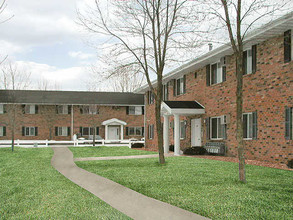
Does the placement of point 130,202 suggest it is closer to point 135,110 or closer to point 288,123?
point 288,123

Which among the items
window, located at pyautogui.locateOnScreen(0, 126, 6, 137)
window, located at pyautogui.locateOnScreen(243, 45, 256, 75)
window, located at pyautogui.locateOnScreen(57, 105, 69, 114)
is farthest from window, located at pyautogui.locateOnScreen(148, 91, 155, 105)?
window, located at pyautogui.locateOnScreen(0, 126, 6, 137)

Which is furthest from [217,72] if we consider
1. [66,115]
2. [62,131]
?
[62,131]

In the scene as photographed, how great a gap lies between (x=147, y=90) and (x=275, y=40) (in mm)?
19578

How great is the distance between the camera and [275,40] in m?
15.6

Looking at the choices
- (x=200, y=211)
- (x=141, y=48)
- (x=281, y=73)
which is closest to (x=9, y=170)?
(x=141, y=48)

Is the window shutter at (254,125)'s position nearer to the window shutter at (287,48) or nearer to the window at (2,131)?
the window shutter at (287,48)

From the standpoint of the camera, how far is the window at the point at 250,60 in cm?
1694

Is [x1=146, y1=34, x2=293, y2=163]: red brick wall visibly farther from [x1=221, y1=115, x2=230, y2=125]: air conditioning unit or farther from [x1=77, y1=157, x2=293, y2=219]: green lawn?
[x1=77, y1=157, x2=293, y2=219]: green lawn

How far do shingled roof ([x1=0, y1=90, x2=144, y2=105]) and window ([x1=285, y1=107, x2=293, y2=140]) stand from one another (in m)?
30.6

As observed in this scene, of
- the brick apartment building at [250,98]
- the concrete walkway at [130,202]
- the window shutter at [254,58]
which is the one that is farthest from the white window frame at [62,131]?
the concrete walkway at [130,202]

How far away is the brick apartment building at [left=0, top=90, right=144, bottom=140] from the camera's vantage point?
41938 mm

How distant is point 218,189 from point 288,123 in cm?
686

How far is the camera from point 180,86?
2638 cm

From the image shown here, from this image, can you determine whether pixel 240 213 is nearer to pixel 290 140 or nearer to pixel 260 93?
pixel 290 140
